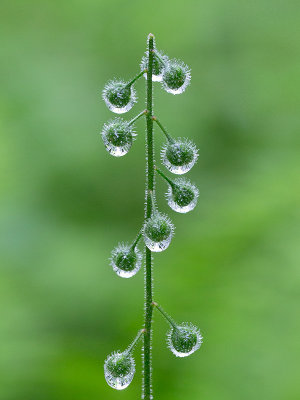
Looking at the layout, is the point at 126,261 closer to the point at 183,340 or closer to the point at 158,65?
the point at 183,340

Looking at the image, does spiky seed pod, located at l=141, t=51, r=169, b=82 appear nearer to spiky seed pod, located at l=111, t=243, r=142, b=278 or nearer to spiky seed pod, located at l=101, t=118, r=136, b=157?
spiky seed pod, located at l=101, t=118, r=136, b=157

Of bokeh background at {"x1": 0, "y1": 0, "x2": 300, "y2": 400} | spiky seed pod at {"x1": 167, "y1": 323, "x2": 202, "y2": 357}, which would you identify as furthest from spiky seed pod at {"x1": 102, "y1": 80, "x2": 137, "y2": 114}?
bokeh background at {"x1": 0, "y1": 0, "x2": 300, "y2": 400}

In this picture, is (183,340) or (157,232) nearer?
(157,232)

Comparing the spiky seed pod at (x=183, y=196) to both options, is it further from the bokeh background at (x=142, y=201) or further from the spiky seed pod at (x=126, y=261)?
the bokeh background at (x=142, y=201)

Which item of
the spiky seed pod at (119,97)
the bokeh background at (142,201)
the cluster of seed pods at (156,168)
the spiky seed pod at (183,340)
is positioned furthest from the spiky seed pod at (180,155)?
the bokeh background at (142,201)

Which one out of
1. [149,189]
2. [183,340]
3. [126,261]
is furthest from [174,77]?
[183,340]
